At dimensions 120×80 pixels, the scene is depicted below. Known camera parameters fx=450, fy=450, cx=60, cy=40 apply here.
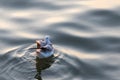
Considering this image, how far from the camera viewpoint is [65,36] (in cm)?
1096

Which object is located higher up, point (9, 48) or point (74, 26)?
point (74, 26)

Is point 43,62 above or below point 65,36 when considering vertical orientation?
below

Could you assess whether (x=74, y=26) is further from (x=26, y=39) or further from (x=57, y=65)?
(x=57, y=65)

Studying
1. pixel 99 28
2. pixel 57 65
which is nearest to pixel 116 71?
pixel 57 65

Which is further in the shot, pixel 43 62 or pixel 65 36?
pixel 65 36

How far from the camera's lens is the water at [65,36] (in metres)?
9.45

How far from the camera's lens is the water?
945 cm

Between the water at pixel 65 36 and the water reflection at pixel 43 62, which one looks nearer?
the water at pixel 65 36

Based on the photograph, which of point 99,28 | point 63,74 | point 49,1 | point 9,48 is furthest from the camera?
point 49,1

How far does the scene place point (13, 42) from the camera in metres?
10.6

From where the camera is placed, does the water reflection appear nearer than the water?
No

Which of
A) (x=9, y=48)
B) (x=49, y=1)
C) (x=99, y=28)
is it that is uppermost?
(x=49, y=1)

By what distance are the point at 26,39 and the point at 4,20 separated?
4.48ft

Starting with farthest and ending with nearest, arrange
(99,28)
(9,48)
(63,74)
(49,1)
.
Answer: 1. (49,1)
2. (99,28)
3. (9,48)
4. (63,74)
